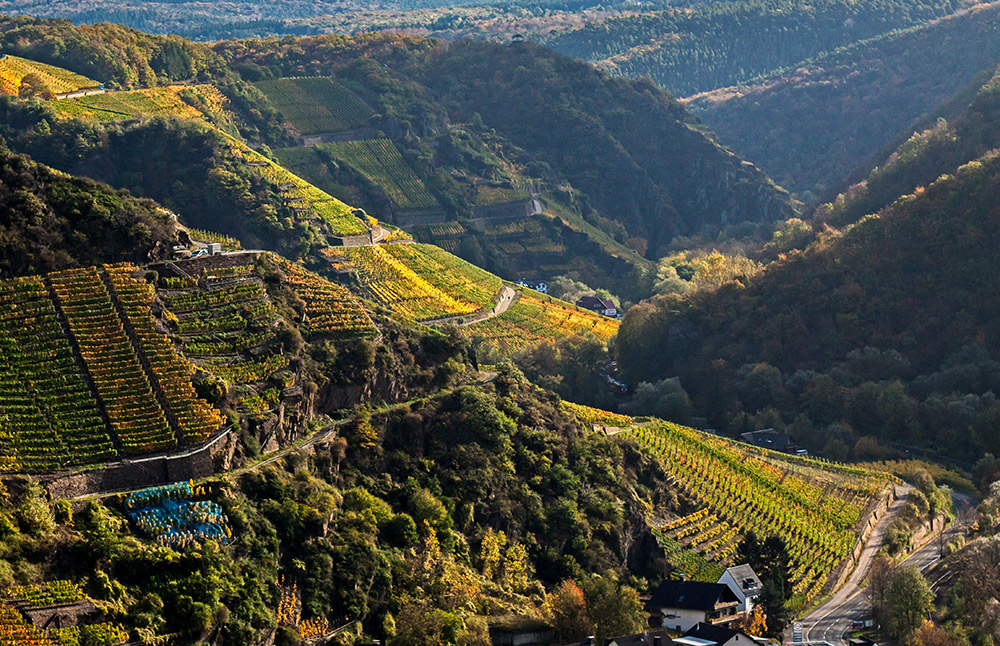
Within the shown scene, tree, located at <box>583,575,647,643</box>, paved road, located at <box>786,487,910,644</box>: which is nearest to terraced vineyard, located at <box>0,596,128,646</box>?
tree, located at <box>583,575,647,643</box>

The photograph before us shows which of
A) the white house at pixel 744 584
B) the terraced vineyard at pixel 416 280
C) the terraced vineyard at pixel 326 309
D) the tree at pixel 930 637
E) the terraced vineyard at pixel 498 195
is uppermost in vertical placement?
the terraced vineyard at pixel 326 309

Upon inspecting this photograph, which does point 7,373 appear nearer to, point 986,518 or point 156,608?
point 156,608

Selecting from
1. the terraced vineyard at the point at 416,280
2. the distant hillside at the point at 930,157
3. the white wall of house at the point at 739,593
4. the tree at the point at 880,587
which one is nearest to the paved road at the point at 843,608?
the tree at the point at 880,587

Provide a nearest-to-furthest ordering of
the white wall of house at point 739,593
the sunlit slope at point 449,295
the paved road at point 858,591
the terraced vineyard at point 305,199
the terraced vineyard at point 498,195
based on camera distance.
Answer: the white wall of house at point 739,593, the paved road at point 858,591, the sunlit slope at point 449,295, the terraced vineyard at point 305,199, the terraced vineyard at point 498,195

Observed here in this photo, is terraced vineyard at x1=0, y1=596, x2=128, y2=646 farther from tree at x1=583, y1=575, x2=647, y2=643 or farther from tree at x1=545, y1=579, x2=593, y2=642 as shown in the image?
tree at x1=583, y1=575, x2=647, y2=643

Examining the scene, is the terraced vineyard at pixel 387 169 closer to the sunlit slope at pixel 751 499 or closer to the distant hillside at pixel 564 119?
the distant hillside at pixel 564 119

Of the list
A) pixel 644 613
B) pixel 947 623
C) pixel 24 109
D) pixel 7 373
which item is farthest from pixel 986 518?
pixel 24 109
